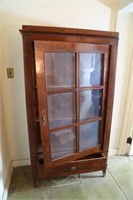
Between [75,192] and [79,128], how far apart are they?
2.29 feet

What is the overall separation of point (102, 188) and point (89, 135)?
1.96ft

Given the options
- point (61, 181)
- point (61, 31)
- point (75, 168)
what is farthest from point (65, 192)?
point (61, 31)

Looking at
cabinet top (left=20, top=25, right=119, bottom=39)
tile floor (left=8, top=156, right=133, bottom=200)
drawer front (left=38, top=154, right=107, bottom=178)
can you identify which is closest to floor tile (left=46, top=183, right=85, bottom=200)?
tile floor (left=8, top=156, right=133, bottom=200)

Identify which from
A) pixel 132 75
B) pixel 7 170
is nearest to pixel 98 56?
pixel 132 75

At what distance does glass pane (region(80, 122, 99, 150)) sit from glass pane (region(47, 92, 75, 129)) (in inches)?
8.0

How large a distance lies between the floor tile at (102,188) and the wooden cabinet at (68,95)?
0.19 metres

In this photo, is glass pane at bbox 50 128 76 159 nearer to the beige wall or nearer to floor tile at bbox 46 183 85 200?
floor tile at bbox 46 183 85 200

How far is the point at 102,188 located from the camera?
1622mm

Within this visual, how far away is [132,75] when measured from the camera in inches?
70.9

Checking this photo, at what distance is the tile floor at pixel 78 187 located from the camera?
4.99 ft

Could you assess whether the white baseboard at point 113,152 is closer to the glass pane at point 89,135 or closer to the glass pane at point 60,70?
the glass pane at point 89,135

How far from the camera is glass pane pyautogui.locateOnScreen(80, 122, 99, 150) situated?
1569 mm

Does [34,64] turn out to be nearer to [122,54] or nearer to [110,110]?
[110,110]

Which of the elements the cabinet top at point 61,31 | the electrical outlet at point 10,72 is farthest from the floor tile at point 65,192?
the cabinet top at point 61,31
